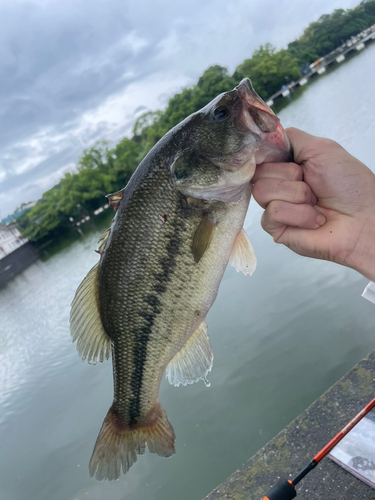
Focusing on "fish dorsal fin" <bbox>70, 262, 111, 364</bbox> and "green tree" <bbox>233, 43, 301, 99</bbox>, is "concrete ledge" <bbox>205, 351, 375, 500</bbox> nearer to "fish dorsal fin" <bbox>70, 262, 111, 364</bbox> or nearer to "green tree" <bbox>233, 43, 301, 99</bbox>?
"fish dorsal fin" <bbox>70, 262, 111, 364</bbox>

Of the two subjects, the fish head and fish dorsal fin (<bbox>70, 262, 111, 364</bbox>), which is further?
fish dorsal fin (<bbox>70, 262, 111, 364</bbox>)

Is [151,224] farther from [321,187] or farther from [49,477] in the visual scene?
[49,477]

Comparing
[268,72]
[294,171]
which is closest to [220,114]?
[294,171]

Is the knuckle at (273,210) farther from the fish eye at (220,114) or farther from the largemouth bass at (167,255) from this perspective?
the fish eye at (220,114)

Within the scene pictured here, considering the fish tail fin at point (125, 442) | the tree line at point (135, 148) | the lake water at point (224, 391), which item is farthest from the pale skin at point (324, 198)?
the tree line at point (135, 148)

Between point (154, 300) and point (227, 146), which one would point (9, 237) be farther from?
point (227, 146)

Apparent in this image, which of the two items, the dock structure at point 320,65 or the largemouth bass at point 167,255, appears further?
the dock structure at point 320,65

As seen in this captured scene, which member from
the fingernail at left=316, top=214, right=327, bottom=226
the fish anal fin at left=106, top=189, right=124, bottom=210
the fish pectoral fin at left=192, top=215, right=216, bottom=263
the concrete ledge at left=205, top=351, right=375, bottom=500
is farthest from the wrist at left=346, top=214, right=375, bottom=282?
the concrete ledge at left=205, top=351, right=375, bottom=500
